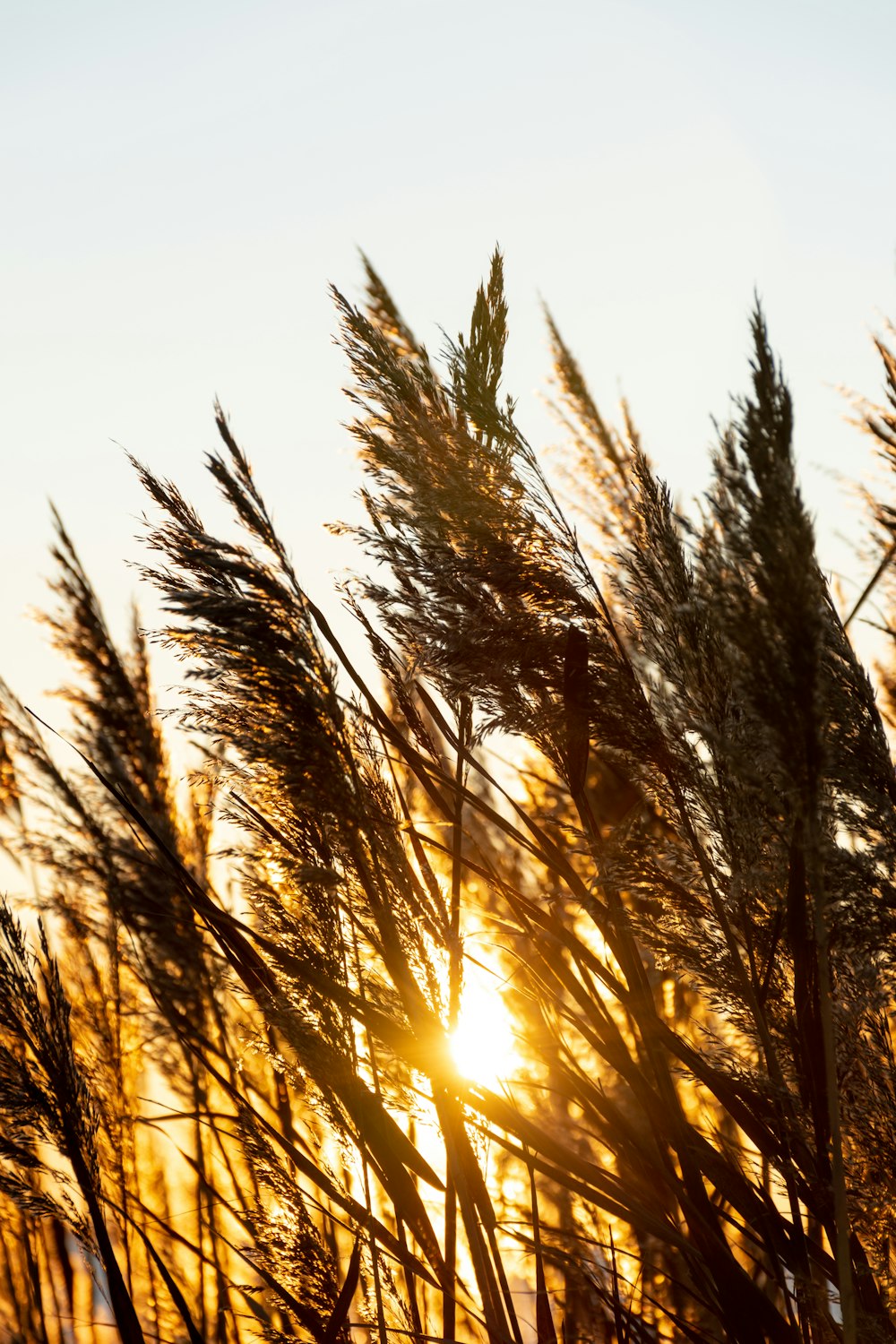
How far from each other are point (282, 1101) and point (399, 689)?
4.69 feet

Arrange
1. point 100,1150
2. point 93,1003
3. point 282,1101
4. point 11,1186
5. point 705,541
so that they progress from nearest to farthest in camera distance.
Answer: point 705,541
point 11,1186
point 100,1150
point 282,1101
point 93,1003

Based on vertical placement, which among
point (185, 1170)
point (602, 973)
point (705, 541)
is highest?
point (705, 541)

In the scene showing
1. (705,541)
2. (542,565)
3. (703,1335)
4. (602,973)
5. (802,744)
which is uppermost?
(542,565)

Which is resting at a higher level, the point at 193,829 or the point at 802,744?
the point at 193,829

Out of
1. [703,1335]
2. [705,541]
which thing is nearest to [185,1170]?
[703,1335]

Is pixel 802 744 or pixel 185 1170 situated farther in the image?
pixel 185 1170

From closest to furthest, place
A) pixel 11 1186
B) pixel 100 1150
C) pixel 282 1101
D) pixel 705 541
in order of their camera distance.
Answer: pixel 705 541
pixel 11 1186
pixel 100 1150
pixel 282 1101

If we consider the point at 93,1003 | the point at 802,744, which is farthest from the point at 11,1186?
the point at 802,744

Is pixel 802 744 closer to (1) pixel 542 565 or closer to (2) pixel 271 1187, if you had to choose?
(1) pixel 542 565

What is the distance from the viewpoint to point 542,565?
1335mm

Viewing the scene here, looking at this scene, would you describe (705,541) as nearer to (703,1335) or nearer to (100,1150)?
(703,1335)

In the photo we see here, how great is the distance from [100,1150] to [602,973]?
1.38 meters

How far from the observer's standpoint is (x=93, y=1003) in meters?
2.80

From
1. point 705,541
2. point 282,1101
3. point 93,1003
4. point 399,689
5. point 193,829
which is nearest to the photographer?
point 705,541
